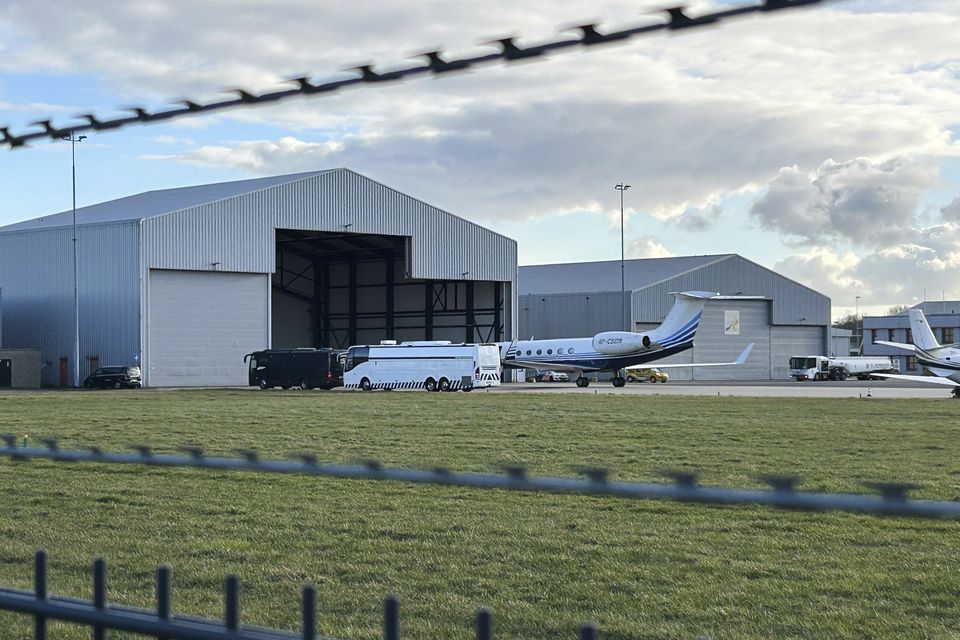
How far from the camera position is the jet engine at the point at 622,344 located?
7175 cm

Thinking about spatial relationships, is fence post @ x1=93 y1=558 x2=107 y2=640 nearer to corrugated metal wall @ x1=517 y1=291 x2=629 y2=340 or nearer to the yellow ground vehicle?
the yellow ground vehicle

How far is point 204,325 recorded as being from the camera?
6681 centimetres

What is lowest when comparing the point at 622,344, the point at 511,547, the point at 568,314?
the point at 511,547

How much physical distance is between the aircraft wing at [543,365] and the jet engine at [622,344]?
161cm

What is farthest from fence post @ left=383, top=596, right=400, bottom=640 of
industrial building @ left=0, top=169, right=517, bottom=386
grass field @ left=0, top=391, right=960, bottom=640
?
industrial building @ left=0, top=169, right=517, bottom=386

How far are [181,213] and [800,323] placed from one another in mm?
58125

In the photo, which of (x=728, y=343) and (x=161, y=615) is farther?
(x=728, y=343)

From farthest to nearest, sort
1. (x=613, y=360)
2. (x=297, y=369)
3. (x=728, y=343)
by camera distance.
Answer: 1. (x=728, y=343)
2. (x=613, y=360)
3. (x=297, y=369)

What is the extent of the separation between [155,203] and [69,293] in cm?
844

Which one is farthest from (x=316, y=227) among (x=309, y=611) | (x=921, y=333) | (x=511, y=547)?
(x=309, y=611)

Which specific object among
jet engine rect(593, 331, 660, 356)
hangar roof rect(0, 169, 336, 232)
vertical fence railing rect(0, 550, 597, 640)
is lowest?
vertical fence railing rect(0, 550, 597, 640)

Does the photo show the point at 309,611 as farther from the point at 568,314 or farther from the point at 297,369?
the point at 568,314

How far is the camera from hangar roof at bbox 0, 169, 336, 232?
6844 cm

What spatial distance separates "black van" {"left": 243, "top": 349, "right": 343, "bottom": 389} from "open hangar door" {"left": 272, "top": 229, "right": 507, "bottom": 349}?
1549 centimetres
